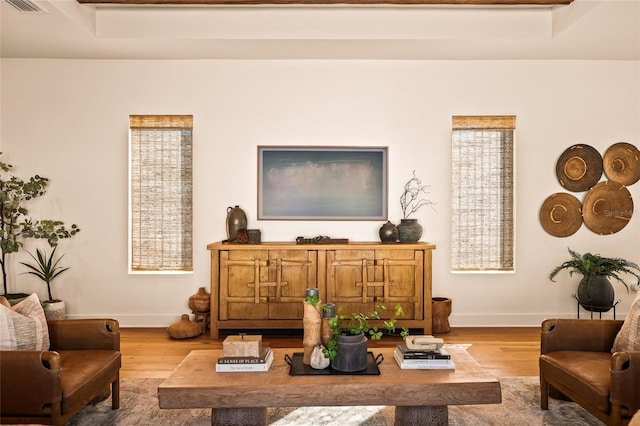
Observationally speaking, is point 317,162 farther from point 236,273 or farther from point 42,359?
point 42,359

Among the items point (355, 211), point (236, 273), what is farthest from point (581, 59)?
point (236, 273)

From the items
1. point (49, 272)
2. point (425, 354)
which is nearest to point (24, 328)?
point (425, 354)

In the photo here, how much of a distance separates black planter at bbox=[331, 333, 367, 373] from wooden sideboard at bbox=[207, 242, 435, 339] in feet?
6.86

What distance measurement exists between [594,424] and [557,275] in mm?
2545

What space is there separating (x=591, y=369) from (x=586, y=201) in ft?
9.65

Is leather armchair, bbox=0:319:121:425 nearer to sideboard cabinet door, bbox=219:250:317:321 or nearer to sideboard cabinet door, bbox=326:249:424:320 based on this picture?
sideboard cabinet door, bbox=219:250:317:321

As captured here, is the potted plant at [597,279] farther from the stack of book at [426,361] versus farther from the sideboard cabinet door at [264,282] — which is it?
the stack of book at [426,361]

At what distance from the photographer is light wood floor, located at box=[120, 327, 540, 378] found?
3582 millimetres

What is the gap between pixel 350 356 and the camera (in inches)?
89.0

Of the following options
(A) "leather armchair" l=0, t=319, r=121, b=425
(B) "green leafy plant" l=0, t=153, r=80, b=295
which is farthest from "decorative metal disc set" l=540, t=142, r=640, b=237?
(B) "green leafy plant" l=0, t=153, r=80, b=295

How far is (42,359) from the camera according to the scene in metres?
2.15

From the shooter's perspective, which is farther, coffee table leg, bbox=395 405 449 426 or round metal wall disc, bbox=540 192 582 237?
round metal wall disc, bbox=540 192 582 237

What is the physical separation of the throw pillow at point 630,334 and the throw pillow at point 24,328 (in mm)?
3113

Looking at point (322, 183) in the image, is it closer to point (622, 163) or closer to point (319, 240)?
point (319, 240)
